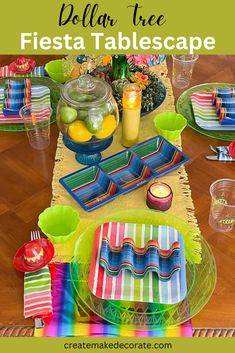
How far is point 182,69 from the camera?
1.90 m

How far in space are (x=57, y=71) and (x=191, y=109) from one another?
0.64m

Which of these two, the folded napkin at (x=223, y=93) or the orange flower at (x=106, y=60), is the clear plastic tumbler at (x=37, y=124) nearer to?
the orange flower at (x=106, y=60)

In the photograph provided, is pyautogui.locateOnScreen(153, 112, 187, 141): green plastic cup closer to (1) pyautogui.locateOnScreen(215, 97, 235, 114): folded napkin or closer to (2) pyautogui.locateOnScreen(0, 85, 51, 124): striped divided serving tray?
(1) pyautogui.locateOnScreen(215, 97, 235, 114): folded napkin

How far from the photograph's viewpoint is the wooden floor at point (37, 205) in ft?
3.85

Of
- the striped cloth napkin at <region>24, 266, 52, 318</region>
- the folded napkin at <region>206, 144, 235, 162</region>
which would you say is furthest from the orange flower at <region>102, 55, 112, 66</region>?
the striped cloth napkin at <region>24, 266, 52, 318</region>

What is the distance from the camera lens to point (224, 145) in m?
1.64

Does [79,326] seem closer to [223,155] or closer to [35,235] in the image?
[35,235]

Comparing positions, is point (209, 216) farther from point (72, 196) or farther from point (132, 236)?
point (72, 196)

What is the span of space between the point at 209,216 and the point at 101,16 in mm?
994

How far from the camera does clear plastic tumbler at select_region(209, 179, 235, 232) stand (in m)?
1.32

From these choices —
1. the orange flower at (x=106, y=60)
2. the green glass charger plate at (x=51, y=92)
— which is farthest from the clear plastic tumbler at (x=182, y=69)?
the green glass charger plate at (x=51, y=92)

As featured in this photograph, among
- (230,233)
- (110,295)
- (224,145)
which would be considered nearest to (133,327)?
(110,295)

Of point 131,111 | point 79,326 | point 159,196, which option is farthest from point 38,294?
point 131,111

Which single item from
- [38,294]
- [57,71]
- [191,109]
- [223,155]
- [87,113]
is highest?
[57,71]
